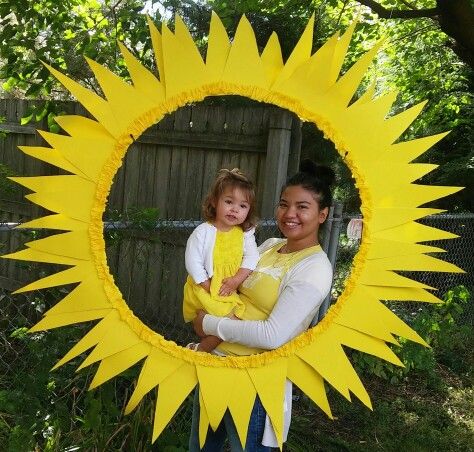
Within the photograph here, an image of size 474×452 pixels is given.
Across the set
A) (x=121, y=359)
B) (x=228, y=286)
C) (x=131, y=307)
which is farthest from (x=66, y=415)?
(x=228, y=286)

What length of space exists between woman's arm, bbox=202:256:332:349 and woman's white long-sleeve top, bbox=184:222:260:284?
0.15 meters

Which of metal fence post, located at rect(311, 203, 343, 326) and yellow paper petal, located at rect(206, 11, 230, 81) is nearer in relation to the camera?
yellow paper petal, located at rect(206, 11, 230, 81)

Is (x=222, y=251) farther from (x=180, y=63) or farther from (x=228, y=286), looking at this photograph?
(x=180, y=63)

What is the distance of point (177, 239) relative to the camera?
9.37ft

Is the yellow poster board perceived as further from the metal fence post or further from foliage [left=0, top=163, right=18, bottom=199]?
foliage [left=0, top=163, right=18, bottom=199]

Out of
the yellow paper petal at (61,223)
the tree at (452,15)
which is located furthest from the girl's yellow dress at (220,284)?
the tree at (452,15)

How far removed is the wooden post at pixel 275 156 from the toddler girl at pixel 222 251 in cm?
114

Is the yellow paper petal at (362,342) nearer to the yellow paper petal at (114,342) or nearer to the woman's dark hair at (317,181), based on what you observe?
the woman's dark hair at (317,181)

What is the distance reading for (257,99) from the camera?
4.78 feet

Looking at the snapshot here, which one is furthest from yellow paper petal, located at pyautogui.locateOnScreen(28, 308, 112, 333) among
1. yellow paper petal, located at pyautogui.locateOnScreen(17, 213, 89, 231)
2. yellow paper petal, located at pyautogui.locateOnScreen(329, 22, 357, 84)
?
yellow paper petal, located at pyautogui.locateOnScreen(329, 22, 357, 84)

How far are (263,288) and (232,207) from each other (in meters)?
Result: 0.24

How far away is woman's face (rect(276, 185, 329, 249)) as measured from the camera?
149 centimetres

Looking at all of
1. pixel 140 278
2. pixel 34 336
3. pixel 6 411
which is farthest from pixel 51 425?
pixel 140 278

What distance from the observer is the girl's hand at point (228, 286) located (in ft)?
5.06
